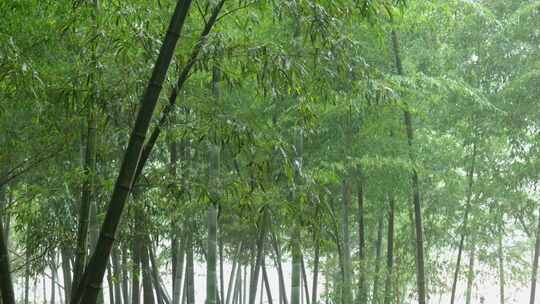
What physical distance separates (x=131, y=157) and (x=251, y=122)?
0.97 metres

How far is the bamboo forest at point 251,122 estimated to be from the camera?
3.42 meters

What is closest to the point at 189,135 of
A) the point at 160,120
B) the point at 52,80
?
the point at 160,120

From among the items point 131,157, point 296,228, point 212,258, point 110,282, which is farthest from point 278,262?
point 131,157

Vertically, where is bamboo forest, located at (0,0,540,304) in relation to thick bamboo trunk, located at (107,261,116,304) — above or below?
above

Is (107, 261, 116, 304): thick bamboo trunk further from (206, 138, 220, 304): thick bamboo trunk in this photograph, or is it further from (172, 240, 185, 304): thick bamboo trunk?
(206, 138, 220, 304): thick bamboo trunk

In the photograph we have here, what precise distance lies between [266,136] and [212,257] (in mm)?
2517

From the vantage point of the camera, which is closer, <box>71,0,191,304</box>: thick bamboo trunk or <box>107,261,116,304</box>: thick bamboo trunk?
<box>71,0,191,304</box>: thick bamboo trunk

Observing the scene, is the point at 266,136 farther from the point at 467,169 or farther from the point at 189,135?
the point at 467,169

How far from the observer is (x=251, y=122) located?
3.82m

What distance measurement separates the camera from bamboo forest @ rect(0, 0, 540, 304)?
3422 millimetres

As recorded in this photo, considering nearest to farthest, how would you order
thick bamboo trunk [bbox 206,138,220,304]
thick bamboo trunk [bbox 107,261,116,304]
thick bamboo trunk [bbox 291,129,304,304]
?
thick bamboo trunk [bbox 291,129,304,304], thick bamboo trunk [bbox 206,138,220,304], thick bamboo trunk [bbox 107,261,116,304]

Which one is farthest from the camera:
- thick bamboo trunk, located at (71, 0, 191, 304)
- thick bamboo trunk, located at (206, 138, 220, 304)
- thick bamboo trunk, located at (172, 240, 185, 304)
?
thick bamboo trunk, located at (172, 240, 185, 304)

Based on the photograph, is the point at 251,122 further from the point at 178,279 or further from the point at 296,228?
the point at 178,279

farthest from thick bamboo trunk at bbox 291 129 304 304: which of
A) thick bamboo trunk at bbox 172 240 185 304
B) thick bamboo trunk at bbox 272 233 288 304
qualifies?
thick bamboo trunk at bbox 272 233 288 304
